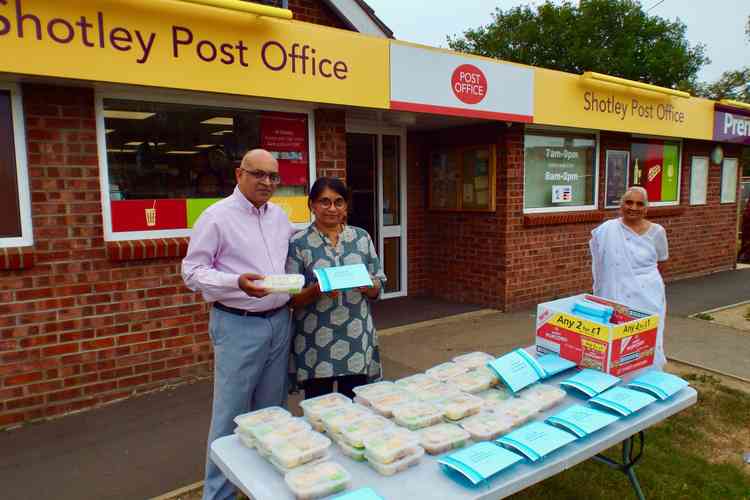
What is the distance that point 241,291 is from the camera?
2.45m

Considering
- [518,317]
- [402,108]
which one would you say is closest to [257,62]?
[402,108]

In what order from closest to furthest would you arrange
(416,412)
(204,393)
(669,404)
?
(416,412) < (669,404) < (204,393)

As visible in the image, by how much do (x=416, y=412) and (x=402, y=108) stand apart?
4059 millimetres

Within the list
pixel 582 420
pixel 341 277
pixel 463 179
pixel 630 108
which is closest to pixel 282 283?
pixel 341 277

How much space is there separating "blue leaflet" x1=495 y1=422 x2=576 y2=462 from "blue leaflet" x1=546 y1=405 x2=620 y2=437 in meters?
0.04

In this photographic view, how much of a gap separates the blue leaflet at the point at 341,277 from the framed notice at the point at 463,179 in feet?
16.4

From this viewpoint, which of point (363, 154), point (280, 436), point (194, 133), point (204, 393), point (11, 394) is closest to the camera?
point (280, 436)

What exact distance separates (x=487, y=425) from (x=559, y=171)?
642 cm

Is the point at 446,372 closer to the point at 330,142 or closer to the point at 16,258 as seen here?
the point at 16,258

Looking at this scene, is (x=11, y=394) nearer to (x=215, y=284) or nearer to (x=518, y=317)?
(x=215, y=284)

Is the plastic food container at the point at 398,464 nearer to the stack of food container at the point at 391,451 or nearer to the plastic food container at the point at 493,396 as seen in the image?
the stack of food container at the point at 391,451

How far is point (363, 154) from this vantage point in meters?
7.48

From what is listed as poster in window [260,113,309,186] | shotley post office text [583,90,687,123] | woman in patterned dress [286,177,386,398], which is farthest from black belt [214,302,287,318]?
shotley post office text [583,90,687,123]

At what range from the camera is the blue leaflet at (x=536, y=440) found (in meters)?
1.80
